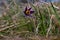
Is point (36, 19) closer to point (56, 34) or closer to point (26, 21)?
point (26, 21)

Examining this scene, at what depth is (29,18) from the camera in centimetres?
169

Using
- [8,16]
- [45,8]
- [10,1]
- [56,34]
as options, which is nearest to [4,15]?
[8,16]

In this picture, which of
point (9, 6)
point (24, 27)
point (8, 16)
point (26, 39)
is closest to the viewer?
point (26, 39)

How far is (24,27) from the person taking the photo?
64.7 inches

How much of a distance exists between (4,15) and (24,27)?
9.9 inches

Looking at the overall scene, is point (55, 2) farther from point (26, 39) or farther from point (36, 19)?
point (26, 39)

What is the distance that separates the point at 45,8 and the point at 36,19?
156 mm

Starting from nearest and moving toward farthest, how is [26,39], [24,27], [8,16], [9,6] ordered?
[26,39] → [24,27] → [8,16] → [9,6]

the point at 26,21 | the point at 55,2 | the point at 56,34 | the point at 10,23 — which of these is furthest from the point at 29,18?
the point at 55,2

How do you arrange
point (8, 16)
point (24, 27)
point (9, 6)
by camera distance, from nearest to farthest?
point (24, 27)
point (8, 16)
point (9, 6)

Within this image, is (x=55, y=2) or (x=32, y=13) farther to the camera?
(x=55, y=2)

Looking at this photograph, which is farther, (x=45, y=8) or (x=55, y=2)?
(x=55, y=2)

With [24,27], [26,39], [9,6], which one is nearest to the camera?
[26,39]

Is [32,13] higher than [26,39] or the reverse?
higher
